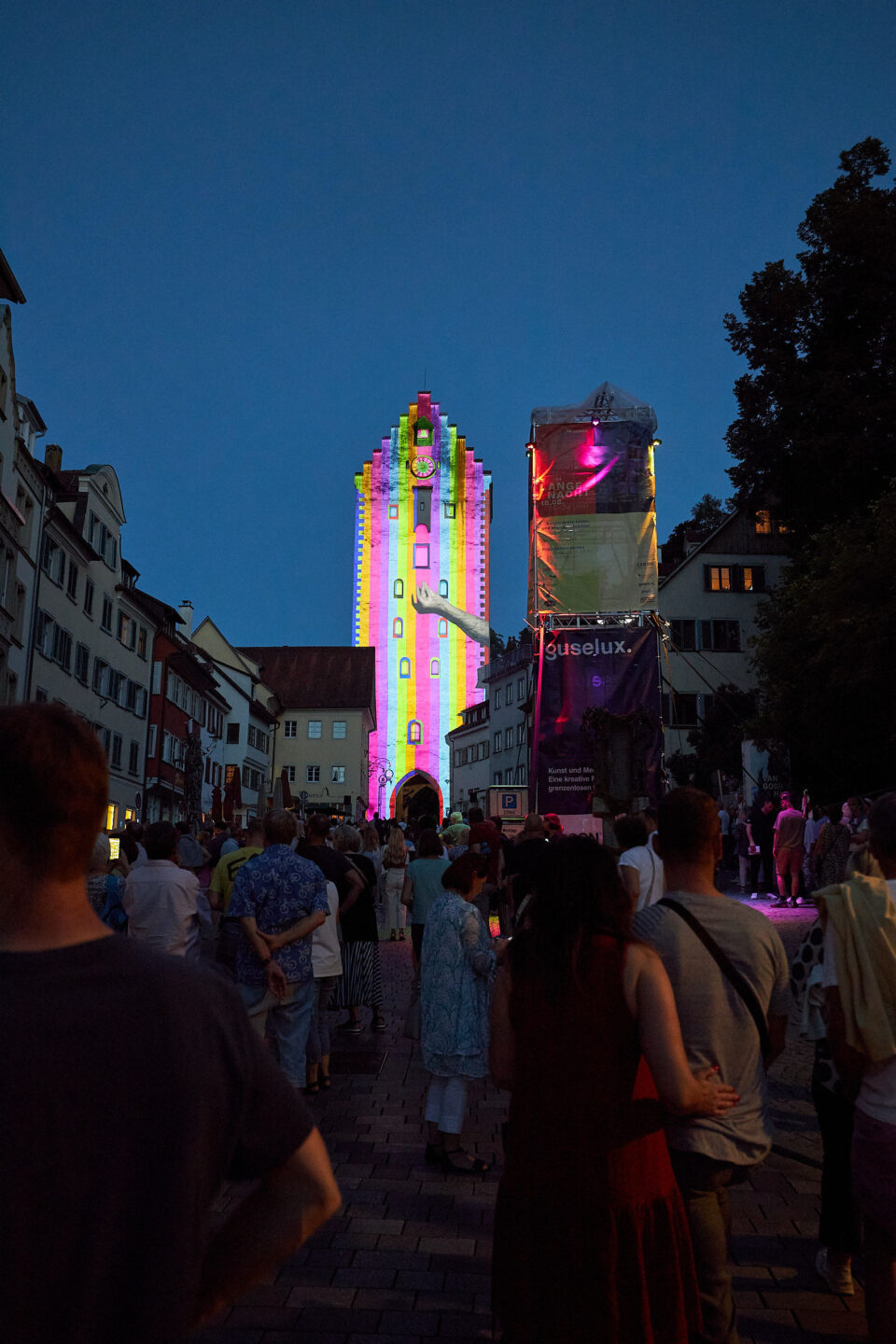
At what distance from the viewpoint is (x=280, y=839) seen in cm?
780

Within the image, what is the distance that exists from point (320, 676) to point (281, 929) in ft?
261

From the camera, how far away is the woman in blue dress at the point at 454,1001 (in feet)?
21.9

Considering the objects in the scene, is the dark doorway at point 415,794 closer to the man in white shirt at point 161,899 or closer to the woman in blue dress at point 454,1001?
the man in white shirt at point 161,899

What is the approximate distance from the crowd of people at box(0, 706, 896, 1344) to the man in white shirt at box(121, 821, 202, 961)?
0.06ft

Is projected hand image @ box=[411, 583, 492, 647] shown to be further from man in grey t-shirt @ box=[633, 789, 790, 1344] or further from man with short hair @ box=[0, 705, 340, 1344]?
man with short hair @ box=[0, 705, 340, 1344]

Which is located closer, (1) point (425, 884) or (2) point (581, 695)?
(1) point (425, 884)

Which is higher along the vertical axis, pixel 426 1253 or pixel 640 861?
pixel 640 861

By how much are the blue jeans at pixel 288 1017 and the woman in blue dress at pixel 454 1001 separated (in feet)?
3.53

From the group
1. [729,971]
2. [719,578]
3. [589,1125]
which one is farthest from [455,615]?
[589,1125]

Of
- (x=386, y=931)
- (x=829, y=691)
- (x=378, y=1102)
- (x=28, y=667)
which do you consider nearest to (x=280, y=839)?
→ (x=378, y=1102)

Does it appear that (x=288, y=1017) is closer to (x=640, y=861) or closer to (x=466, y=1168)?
(x=466, y=1168)

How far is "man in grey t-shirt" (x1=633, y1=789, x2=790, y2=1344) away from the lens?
11.6 feet

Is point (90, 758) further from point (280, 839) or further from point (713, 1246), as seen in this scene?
point (280, 839)

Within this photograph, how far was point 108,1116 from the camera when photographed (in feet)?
5.35
